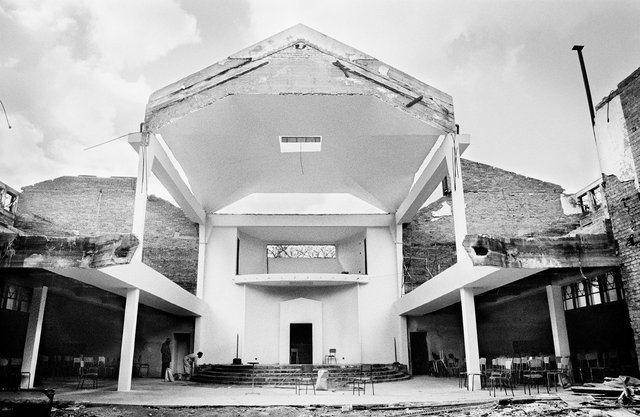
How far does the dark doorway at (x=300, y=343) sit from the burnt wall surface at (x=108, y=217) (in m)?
4.60

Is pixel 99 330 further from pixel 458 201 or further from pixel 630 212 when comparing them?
pixel 630 212

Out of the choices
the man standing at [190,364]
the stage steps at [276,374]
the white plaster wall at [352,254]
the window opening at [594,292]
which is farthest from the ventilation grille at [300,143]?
the window opening at [594,292]

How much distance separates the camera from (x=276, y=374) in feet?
53.0

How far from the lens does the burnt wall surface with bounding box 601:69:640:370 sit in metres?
9.47

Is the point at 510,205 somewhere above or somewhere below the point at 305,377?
above

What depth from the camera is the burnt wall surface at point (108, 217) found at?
18000 mm

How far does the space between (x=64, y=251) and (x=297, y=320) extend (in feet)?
40.7

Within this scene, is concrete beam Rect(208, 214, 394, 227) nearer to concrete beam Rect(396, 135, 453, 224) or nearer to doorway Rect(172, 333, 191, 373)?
A: concrete beam Rect(396, 135, 453, 224)

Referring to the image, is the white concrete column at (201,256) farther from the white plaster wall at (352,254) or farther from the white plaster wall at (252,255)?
the white plaster wall at (352,254)

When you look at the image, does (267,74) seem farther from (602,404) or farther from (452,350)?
(452,350)

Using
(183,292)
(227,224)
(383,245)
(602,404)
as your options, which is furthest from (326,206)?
(602,404)

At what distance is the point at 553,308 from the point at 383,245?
8878 millimetres

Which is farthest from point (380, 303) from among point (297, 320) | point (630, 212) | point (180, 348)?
point (630, 212)

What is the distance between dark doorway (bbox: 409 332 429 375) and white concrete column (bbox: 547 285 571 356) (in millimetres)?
8218
